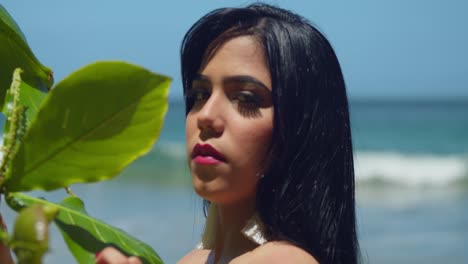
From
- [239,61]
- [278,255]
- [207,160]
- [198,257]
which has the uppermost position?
[239,61]

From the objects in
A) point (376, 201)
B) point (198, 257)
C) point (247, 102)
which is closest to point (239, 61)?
point (247, 102)

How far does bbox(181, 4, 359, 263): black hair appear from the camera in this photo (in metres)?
1.11

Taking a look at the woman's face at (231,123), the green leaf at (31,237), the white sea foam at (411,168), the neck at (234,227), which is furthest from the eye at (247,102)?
the white sea foam at (411,168)

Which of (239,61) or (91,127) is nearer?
(91,127)

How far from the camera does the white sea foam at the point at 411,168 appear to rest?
458 inches

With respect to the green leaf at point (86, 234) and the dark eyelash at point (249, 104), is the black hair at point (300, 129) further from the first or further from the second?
the green leaf at point (86, 234)

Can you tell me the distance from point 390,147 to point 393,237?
9294 millimetres

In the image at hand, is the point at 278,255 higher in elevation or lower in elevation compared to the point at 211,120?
lower

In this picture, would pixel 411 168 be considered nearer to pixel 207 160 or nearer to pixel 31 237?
pixel 207 160

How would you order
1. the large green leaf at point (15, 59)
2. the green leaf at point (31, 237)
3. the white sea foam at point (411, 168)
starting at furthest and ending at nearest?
the white sea foam at point (411, 168) → the large green leaf at point (15, 59) → the green leaf at point (31, 237)

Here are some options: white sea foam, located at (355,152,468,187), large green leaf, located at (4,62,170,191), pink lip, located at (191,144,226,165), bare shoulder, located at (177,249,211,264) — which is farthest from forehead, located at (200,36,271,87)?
white sea foam, located at (355,152,468,187)

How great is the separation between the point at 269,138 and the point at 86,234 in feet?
1.37

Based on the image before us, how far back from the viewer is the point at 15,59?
84 cm

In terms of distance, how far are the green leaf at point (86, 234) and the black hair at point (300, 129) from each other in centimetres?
39
